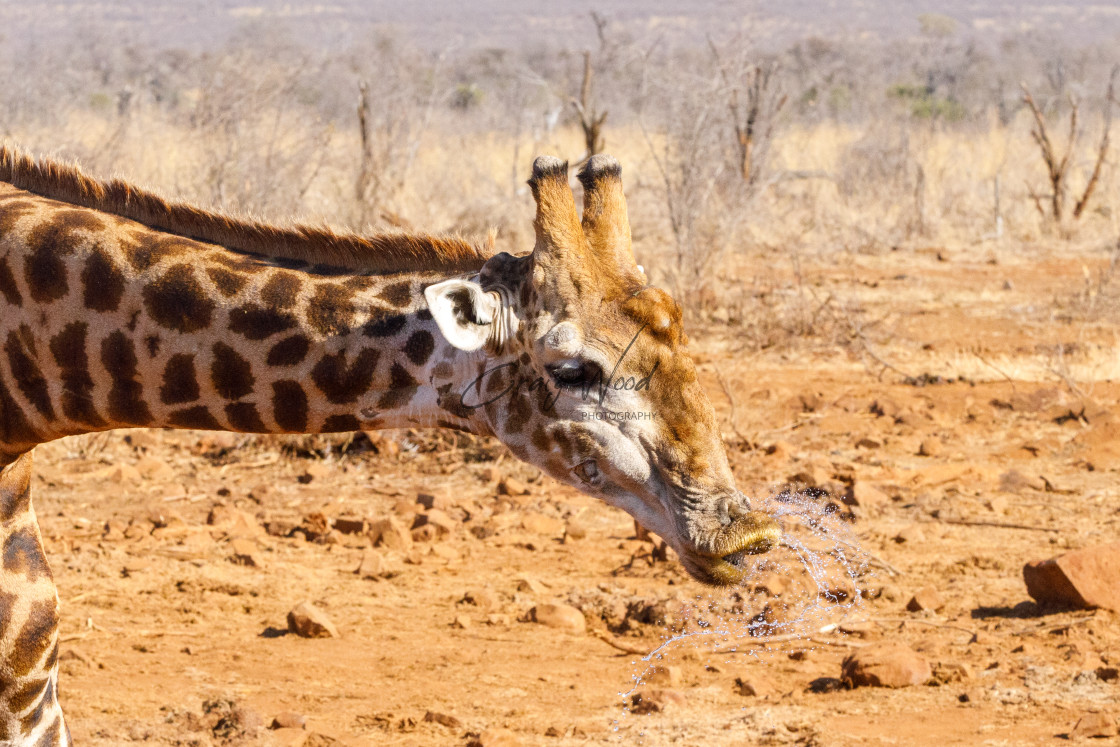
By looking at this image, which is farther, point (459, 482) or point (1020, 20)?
point (1020, 20)

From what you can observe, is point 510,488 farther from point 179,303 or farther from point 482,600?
point 179,303

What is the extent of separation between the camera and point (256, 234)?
3270 mm

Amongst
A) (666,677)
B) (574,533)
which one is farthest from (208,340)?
(574,533)

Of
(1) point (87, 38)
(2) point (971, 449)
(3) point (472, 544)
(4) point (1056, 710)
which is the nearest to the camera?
(4) point (1056, 710)

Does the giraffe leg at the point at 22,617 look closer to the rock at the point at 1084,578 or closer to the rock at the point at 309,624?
the rock at the point at 309,624

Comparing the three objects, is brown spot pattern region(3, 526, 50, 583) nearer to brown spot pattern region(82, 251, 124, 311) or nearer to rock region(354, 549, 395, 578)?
brown spot pattern region(82, 251, 124, 311)

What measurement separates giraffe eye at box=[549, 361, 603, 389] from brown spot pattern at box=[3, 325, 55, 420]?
1327mm

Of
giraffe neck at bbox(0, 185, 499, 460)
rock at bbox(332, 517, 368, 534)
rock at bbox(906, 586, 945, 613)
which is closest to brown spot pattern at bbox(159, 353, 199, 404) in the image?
giraffe neck at bbox(0, 185, 499, 460)

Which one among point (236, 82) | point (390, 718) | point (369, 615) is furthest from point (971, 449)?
point (236, 82)

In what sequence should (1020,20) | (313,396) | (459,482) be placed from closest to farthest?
1. (313,396)
2. (459,482)
3. (1020,20)

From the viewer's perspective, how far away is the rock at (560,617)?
5223mm

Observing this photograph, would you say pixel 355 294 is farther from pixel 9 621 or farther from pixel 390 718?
pixel 390 718

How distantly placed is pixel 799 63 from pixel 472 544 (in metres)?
31.1

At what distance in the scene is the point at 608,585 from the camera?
18.6 feet
